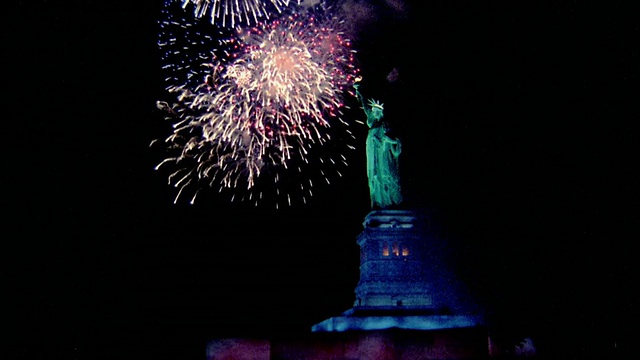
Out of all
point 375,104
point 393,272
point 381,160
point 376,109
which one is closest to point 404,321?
point 393,272

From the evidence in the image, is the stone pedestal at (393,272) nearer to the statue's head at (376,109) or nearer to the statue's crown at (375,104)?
the statue's head at (376,109)

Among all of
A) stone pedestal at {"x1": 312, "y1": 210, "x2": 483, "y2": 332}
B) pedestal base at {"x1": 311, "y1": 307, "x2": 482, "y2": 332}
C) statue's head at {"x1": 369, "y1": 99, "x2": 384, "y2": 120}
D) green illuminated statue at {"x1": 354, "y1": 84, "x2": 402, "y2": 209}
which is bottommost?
pedestal base at {"x1": 311, "y1": 307, "x2": 482, "y2": 332}

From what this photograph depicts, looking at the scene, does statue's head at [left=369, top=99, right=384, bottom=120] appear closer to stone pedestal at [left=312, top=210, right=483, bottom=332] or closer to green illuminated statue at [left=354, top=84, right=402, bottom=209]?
green illuminated statue at [left=354, top=84, right=402, bottom=209]

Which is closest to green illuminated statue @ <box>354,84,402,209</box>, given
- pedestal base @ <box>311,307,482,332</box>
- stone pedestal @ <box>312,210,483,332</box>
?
stone pedestal @ <box>312,210,483,332</box>

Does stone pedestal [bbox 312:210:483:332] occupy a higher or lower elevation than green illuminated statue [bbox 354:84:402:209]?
lower

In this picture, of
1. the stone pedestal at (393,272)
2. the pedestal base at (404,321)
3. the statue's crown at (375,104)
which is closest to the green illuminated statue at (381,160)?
the statue's crown at (375,104)

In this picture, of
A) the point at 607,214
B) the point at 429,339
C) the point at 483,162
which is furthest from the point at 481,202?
the point at 429,339

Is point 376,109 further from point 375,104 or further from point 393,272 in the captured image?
point 393,272

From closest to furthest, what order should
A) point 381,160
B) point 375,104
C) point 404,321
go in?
point 404,321 < point 381,160 < point 375,104

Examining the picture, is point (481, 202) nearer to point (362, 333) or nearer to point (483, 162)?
point (483, 162)
